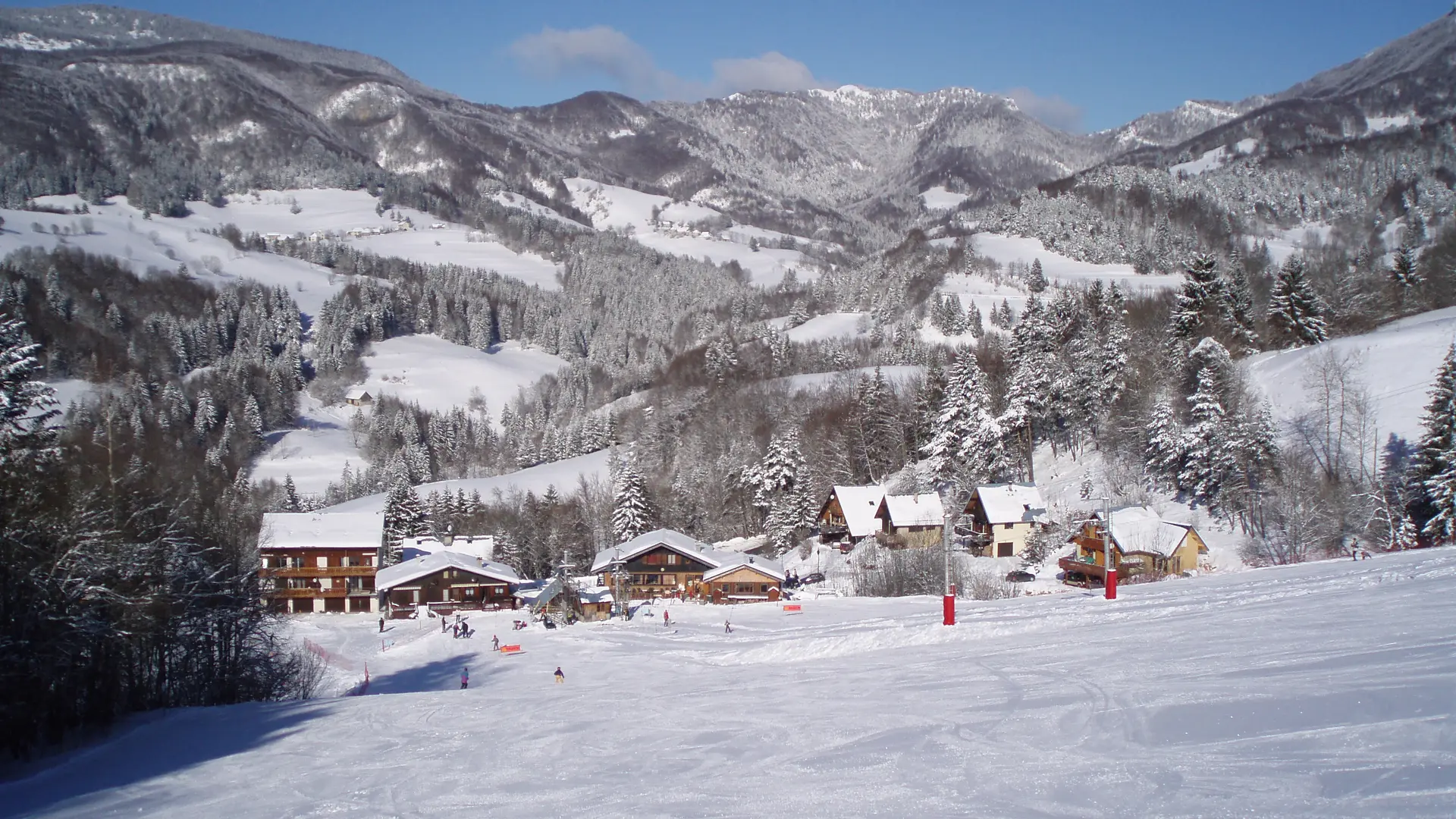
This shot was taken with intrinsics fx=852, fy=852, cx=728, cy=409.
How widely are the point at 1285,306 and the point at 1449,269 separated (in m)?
18.4

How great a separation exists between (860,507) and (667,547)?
13127mm

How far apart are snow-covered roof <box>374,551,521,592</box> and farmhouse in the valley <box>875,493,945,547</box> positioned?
78.7ft

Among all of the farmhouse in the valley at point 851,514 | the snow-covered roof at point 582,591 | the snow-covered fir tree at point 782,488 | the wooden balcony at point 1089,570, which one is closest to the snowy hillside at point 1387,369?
the wooden balcony at point 1089,570

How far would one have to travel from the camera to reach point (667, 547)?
54.9 metres

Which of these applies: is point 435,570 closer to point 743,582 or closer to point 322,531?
point 322,531

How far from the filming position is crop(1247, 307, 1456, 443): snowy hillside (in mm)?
40938

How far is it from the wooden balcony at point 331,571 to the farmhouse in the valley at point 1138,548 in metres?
42.1

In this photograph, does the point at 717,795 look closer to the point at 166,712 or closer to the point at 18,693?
the point at 18,693

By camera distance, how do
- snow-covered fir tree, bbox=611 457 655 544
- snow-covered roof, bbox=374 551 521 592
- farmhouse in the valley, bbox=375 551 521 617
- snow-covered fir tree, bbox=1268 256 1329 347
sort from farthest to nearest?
snow-covered fir tree, bbox=611 457 655 544
snow-covered fir tree, bbox=1268 256 1329 347
farmhouse in the valley, bbox=375 551 521 617
snow-covered roof, bbox=374 551 521 592

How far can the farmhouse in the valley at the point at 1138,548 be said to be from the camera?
39094 mm

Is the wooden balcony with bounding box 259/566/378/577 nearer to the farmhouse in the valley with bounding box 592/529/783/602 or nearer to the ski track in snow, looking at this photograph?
the farmhouse in the valley with bounding box 592/529/783/602

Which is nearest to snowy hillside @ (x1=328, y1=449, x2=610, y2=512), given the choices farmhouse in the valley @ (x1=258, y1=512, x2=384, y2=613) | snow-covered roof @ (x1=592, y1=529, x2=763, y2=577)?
farmhouse in the valley @ (x1=258, y1=512, x2=384, y2=613)

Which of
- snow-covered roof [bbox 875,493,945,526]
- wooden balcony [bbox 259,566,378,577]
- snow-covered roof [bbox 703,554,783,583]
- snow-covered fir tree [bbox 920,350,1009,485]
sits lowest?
snow-covered roof [bbox 703,554,783,583]

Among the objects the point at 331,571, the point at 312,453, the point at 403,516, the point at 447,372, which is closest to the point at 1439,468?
the point at 331,571
